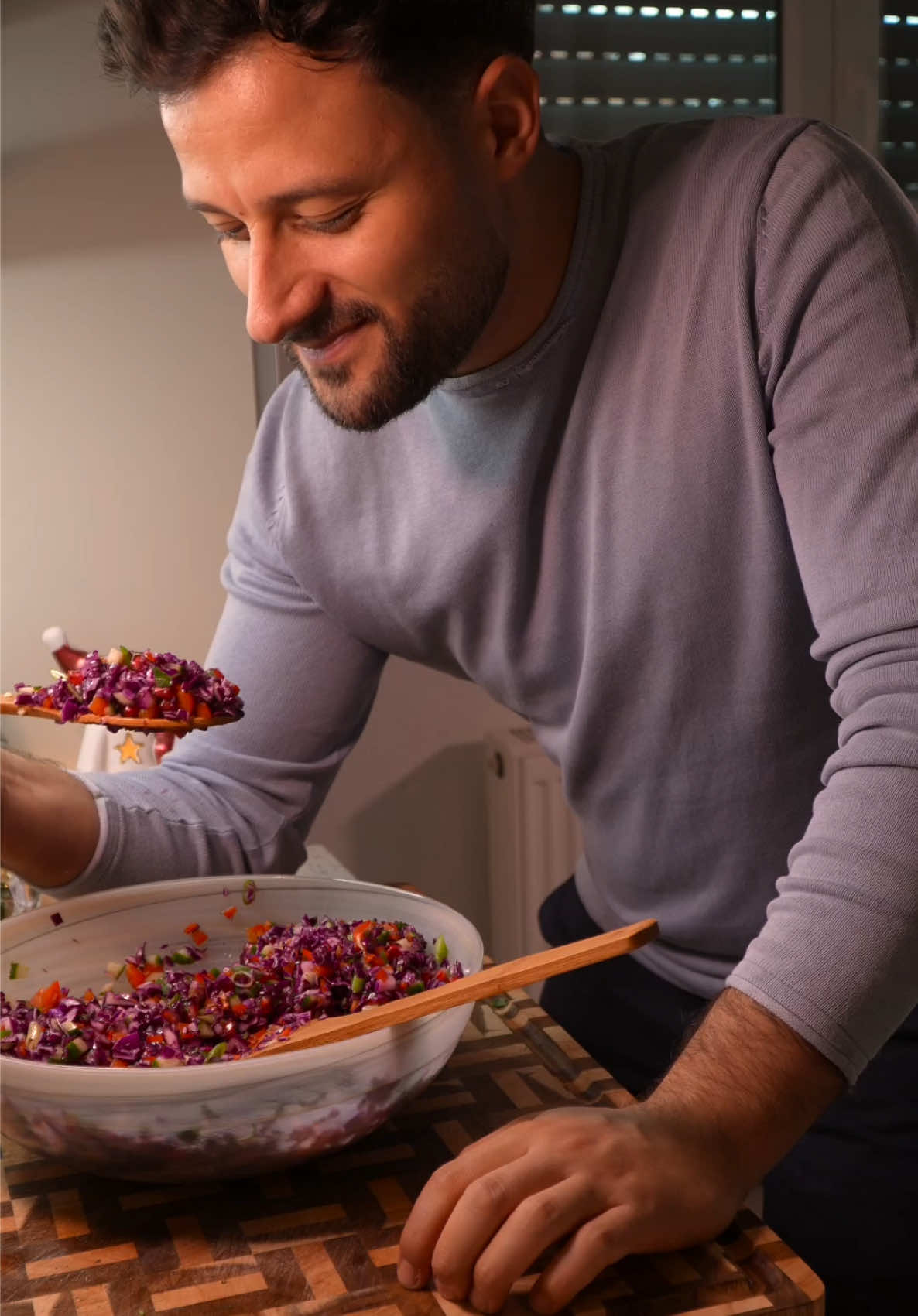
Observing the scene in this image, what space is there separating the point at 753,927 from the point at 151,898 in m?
0.51

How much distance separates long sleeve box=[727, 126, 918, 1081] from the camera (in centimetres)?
79

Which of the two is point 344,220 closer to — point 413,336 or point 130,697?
point 413,336

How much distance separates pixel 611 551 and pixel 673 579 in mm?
53

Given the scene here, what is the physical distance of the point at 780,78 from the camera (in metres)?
2.77

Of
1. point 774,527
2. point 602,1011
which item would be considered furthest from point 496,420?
point 602,1011

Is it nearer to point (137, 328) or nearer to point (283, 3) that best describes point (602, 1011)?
point (283, 3)

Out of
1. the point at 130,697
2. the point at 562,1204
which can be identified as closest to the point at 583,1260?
the point at 562,1204

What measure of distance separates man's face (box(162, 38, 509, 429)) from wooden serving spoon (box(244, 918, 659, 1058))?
0.47 metres

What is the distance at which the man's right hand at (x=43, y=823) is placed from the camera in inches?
42.3

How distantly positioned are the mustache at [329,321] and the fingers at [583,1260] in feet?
2.05

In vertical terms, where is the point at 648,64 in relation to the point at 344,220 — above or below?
above

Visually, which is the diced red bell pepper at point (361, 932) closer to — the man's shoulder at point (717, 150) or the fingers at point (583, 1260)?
the fingers at point (583, 1260)

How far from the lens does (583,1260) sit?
0.66m

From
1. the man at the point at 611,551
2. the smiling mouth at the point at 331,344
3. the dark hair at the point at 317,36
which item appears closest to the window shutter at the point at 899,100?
the man at the point at 611,551
